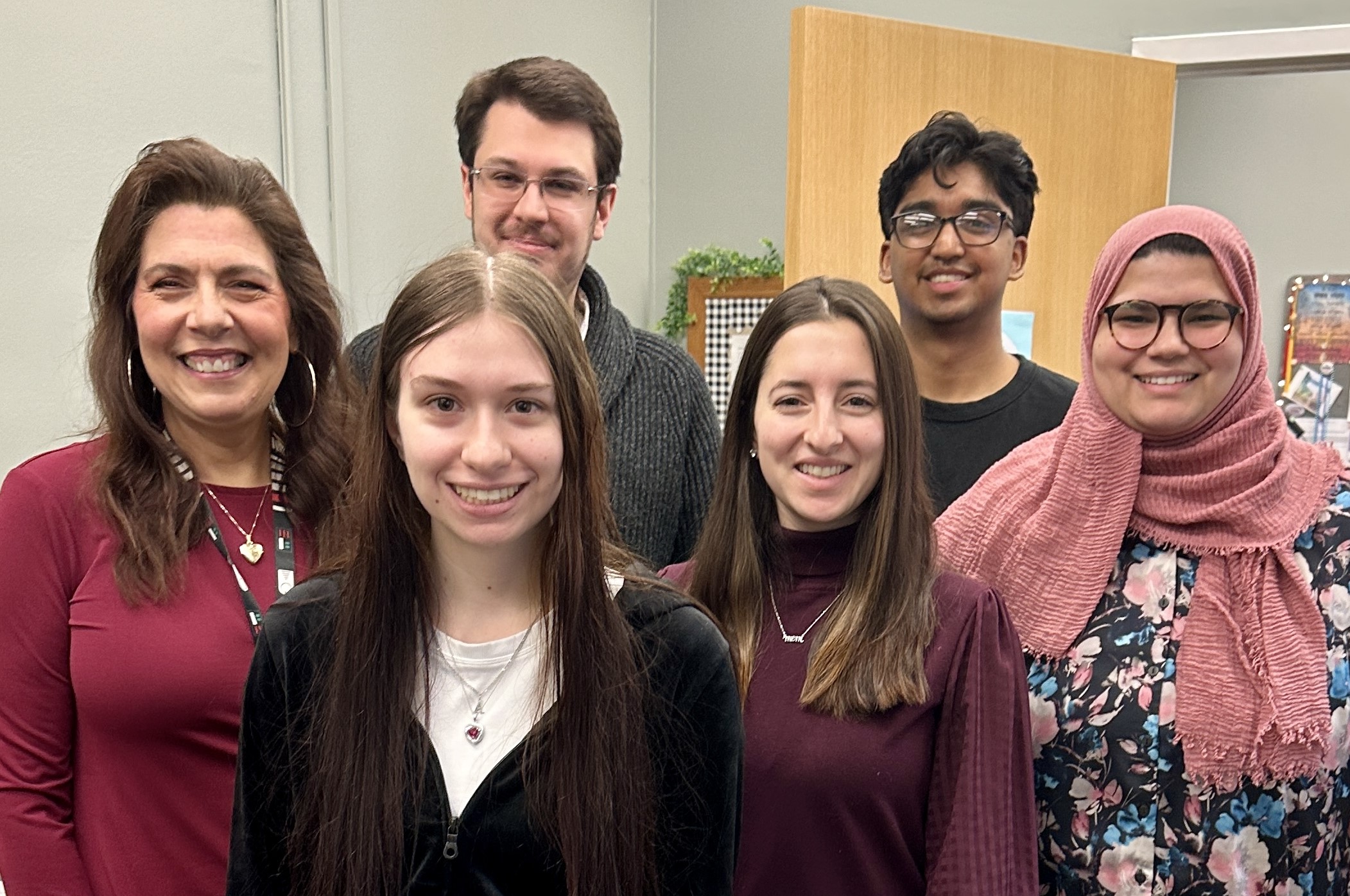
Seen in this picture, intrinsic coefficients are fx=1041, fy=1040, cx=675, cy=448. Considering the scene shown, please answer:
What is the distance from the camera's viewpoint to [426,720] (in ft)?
3.71

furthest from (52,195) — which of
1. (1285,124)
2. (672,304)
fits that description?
(1285,124)

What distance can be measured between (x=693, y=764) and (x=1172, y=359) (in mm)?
859

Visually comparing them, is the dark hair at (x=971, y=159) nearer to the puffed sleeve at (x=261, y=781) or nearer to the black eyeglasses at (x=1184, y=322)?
the black eyeglasses at (x=1184, y=322)

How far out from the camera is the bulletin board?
13.0 feet

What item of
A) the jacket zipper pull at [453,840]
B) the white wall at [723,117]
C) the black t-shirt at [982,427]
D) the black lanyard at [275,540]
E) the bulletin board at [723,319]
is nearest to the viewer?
the jacket zipper pull at [453,840]

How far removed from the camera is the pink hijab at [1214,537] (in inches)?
53.2

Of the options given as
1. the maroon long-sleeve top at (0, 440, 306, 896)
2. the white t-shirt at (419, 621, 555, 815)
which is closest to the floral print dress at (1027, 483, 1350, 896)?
the white t-shirt at (419, 621, 555, 815)

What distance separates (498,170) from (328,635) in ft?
3.11

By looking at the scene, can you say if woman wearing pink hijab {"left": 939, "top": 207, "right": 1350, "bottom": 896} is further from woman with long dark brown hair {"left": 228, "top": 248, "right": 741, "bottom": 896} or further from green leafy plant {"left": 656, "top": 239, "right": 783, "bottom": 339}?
green leafy plant {"left": 656, "top": 239, "right": 783, "bottom": 339}

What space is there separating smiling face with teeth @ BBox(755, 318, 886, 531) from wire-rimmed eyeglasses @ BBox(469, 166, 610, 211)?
57 centimetres

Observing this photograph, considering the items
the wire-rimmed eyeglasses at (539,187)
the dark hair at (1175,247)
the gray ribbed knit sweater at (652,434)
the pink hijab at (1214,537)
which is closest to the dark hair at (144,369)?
the gray ribbed knit sweater at (652,434)

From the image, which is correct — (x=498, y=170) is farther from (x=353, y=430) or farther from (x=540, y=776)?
(x=540, y=776)

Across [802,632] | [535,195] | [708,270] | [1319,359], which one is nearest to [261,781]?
[802,632]

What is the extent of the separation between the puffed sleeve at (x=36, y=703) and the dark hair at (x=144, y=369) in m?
0.08
